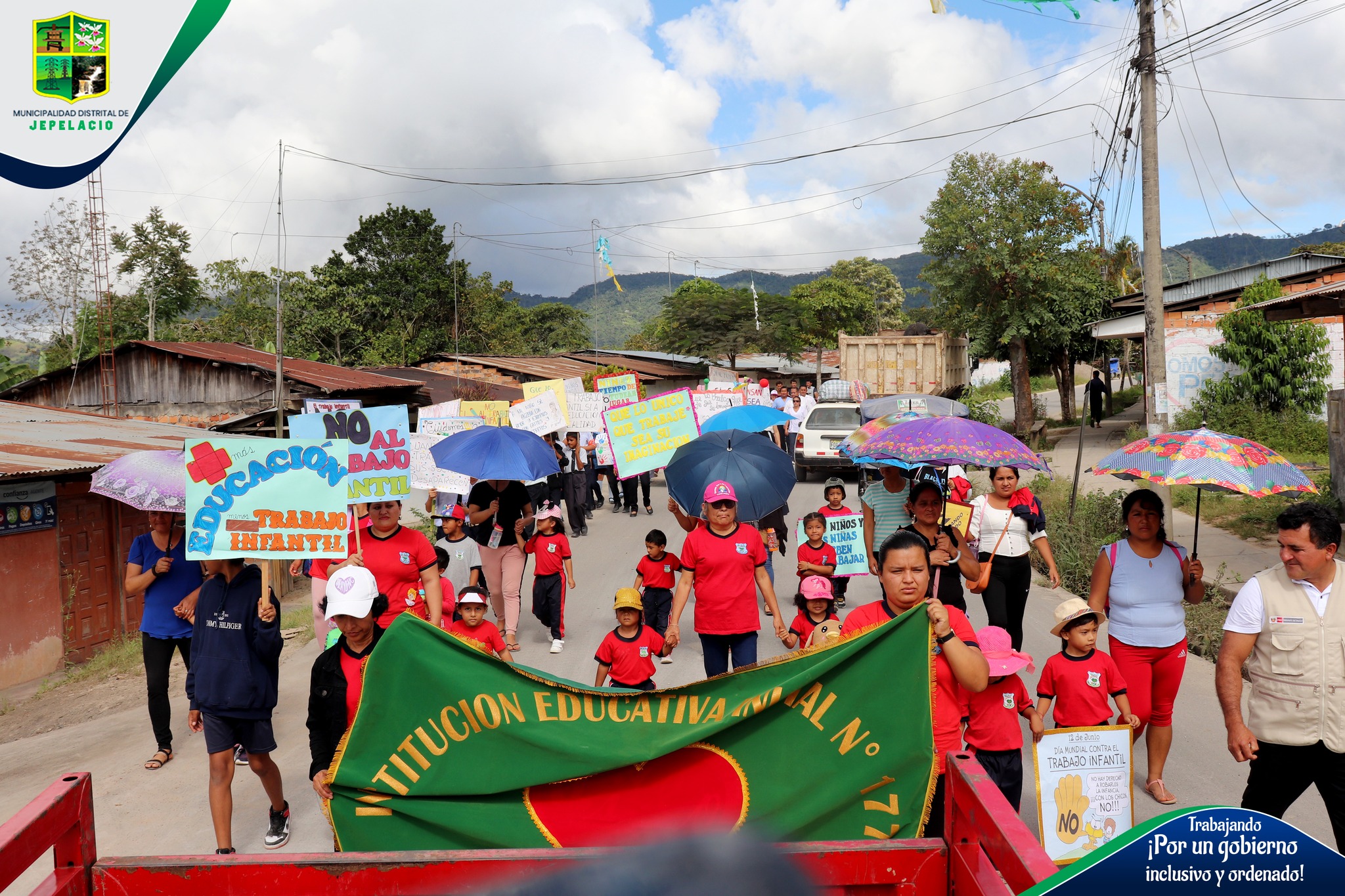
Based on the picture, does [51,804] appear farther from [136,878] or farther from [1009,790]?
[1009,790]

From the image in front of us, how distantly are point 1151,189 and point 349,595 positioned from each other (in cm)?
1085

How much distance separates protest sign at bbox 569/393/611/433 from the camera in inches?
664

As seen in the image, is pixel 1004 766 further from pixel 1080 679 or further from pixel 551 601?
pixel 551 601

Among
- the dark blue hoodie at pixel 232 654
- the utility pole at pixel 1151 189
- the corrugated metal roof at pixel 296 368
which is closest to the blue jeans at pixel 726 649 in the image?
the dark blue hoodie at pixel 232 654

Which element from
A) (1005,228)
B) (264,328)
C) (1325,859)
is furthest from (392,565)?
(264,328)

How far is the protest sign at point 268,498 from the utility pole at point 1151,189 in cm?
964

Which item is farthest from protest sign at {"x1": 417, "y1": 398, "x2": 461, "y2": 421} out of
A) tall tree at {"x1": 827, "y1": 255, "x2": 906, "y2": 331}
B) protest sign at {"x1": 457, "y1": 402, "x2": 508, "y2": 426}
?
tall tree at {"x1": 827, "y1": 255, "x2": 906, "y2": 331}

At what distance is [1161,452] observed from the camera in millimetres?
5566

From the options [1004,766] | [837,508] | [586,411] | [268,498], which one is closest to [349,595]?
[268,498]

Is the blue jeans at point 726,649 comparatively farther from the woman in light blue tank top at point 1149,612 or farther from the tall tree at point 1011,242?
the tall tree at point 1011,242

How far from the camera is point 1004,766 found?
176 inches

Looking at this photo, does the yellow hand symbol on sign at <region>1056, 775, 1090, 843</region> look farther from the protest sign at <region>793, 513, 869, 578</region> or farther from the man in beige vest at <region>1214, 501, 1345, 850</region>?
the protest sign at <region>793, 513, 869, 578</region>

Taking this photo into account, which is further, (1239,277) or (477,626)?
(1239,277)

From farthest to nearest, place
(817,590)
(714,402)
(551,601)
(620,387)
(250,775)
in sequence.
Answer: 1. (714,402)
2. (620,387)
3. (551,601)
4. (817,590)
5. (250,775)
